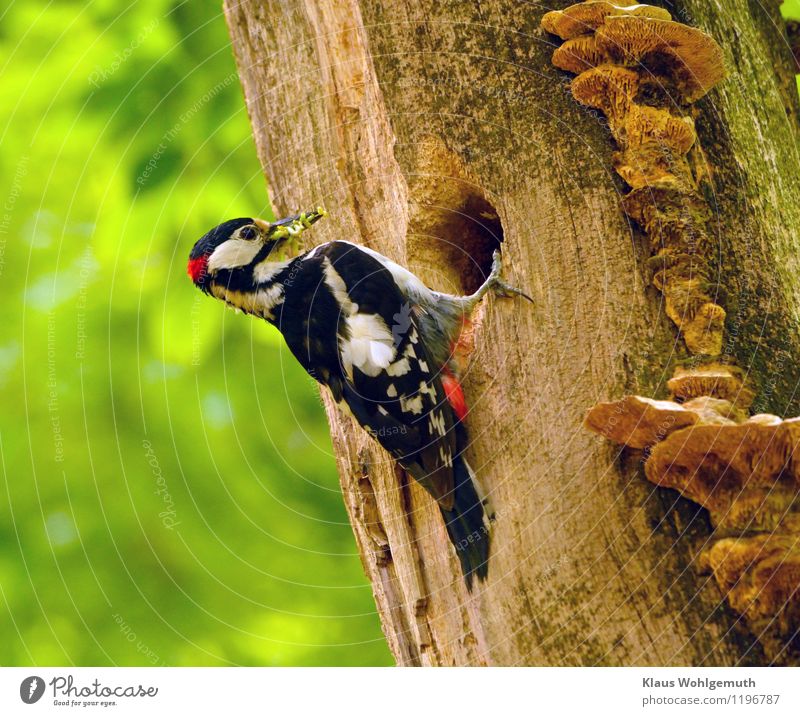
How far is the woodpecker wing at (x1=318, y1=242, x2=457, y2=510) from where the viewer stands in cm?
269

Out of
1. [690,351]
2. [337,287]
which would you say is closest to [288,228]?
[337,287]

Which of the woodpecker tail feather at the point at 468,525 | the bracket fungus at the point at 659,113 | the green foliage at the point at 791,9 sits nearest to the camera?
the bracket fungus at the point at 659,113

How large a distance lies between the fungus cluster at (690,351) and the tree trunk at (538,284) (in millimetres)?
54

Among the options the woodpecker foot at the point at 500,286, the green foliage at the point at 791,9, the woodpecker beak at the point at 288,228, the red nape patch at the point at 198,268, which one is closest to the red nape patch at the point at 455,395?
the woodpecker foot at the point at 500,286

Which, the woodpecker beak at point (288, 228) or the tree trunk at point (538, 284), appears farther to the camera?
the woodpecker beak at point (288, 228)

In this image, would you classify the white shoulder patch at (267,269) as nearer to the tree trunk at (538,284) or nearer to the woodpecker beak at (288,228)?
the woodpecker beak at (288,228)

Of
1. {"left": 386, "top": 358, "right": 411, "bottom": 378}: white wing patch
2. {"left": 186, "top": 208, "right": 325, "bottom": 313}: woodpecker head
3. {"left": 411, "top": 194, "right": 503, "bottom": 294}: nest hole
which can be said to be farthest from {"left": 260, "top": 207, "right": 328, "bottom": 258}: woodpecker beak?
{"left": 386, "top": 358, "right": 411, "bottom": 378}: white wing patch

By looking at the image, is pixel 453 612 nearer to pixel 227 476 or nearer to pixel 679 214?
pixel 679 214

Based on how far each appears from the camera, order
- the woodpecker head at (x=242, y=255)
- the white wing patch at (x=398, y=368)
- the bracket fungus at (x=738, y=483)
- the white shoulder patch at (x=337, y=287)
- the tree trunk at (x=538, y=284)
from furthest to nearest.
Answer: the woodpecker head at (x=242, y=255) < the white shoulder patch at (x=337, y=287) < the white wing patch at (x=398, y=368) < the tree trunk at (x=538, y=284) < the bracket fungus at (x=738, y=483)

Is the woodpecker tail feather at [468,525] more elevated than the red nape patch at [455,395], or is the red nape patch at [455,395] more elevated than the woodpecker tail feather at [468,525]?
the red nape patch at [455,395]

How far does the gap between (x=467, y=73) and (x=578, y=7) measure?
1.43 feet

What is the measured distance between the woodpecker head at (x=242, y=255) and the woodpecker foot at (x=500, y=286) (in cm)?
71

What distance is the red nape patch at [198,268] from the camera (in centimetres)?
319
